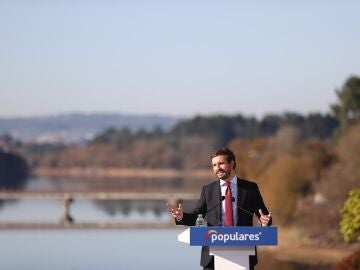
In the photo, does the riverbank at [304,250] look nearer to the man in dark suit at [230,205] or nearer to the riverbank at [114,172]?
the man in dark suit at [230,205]

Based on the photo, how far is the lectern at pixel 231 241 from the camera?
8664 mm

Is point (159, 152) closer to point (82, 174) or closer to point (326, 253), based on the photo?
point (82, 174)

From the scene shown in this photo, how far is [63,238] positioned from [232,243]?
157 feet

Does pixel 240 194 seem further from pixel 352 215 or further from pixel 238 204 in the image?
pixel 352 215

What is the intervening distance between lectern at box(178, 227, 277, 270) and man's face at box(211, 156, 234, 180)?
0.39 meters

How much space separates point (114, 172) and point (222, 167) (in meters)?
174

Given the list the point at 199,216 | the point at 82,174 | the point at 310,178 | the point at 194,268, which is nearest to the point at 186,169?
the point at 82,174

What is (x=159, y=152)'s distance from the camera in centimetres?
16625

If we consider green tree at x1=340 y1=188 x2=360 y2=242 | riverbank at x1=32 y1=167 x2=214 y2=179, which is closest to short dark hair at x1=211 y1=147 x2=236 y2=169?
green tree at x1=340 y1=188 x2=360 y2=242

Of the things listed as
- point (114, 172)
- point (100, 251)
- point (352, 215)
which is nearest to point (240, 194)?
point (352, 215)

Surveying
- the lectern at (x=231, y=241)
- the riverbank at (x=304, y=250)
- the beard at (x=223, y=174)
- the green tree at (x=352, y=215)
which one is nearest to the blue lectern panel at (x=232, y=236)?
the lectern at (x=231, y=241)

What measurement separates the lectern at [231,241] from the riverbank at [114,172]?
143633 mm

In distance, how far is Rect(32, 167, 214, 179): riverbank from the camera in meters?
166

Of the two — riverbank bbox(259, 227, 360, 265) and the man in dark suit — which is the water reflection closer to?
riverbank bbox(259, 227, 360, 265)
